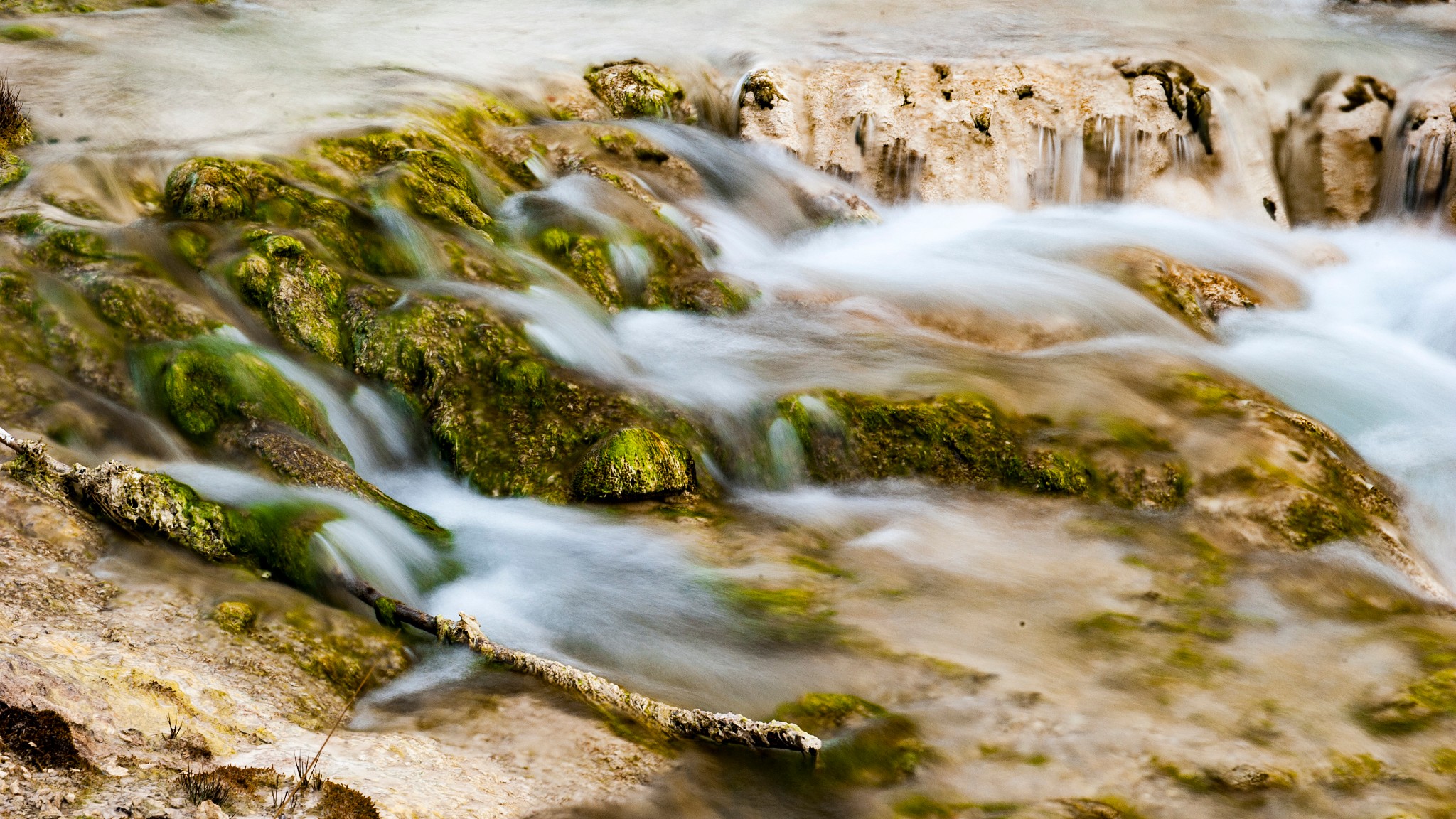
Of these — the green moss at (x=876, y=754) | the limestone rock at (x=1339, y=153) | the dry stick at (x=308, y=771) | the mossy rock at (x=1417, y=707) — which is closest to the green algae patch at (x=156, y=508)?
the dry stick at (x=308, y=771)

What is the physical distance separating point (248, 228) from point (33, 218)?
1.41 metres

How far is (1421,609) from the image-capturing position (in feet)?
21.3

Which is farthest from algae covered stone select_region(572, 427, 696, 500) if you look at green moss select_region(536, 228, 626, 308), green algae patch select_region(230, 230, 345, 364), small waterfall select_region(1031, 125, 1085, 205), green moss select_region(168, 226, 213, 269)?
small waterfall select_region(1031, 125, 1085, 205)

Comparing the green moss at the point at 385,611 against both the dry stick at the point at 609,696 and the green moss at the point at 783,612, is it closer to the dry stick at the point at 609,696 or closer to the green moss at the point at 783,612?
the dry stick at the point at 609,696

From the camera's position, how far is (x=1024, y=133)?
14.0 m

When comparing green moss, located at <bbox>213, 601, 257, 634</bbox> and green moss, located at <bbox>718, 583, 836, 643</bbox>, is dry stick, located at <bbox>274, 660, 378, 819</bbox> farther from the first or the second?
green moss, located at <bbox>718, 583, 836, 643</bbox>

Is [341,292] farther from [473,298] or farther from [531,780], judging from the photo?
[531,780]

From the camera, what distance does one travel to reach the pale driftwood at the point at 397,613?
466 centimetres

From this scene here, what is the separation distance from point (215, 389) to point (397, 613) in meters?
2.37

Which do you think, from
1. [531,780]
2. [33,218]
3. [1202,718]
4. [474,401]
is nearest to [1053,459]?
[1202,718]

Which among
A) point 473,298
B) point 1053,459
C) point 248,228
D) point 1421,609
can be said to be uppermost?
point 248,228

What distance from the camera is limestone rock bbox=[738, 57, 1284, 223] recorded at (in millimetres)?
13781

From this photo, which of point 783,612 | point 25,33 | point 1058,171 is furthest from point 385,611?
point 1058,171

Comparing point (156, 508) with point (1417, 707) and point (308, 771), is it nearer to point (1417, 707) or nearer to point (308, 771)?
point (308, 771)
